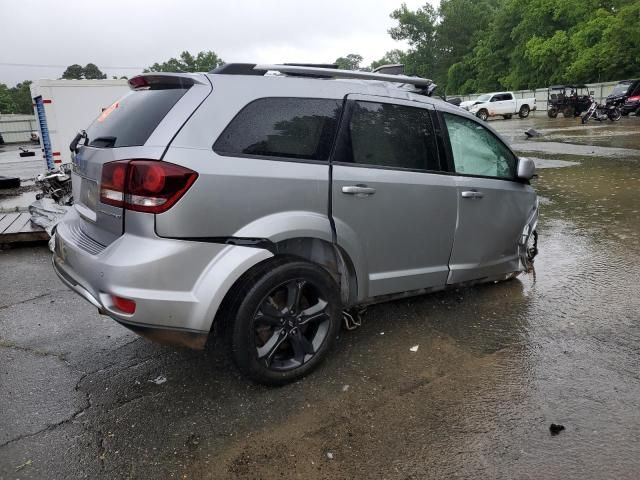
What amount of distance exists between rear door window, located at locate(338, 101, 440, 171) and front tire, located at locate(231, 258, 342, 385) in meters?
0.82

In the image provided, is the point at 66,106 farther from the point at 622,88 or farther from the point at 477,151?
the point at 622,88

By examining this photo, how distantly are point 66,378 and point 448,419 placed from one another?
7.77ft

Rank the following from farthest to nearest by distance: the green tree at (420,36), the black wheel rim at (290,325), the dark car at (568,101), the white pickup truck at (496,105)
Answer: the green tree at (420,36)
the white pickup truck at (496,105)
the dark car at (568,101)
the black wheel rim at (290,325)

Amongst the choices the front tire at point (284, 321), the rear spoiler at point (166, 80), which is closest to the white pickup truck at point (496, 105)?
the front tire at point (284, 321)

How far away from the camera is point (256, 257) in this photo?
106 inches

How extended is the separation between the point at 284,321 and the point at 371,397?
68 centimetres

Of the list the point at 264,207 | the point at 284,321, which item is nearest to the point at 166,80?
the point at 264,207

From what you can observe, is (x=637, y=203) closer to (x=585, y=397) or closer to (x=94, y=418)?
(x=585, y=397)

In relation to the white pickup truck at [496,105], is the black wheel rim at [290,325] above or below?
below

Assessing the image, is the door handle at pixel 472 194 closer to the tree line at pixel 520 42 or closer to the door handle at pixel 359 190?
the door handle at pixel 359 190

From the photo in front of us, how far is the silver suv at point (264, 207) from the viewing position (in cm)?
254

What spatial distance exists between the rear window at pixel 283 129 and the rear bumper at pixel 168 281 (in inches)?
22.7

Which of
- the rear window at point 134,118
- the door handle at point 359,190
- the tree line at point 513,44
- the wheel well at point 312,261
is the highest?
the tree line at point 513,44

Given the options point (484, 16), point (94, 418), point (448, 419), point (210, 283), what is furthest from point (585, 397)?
point (484, 16)
